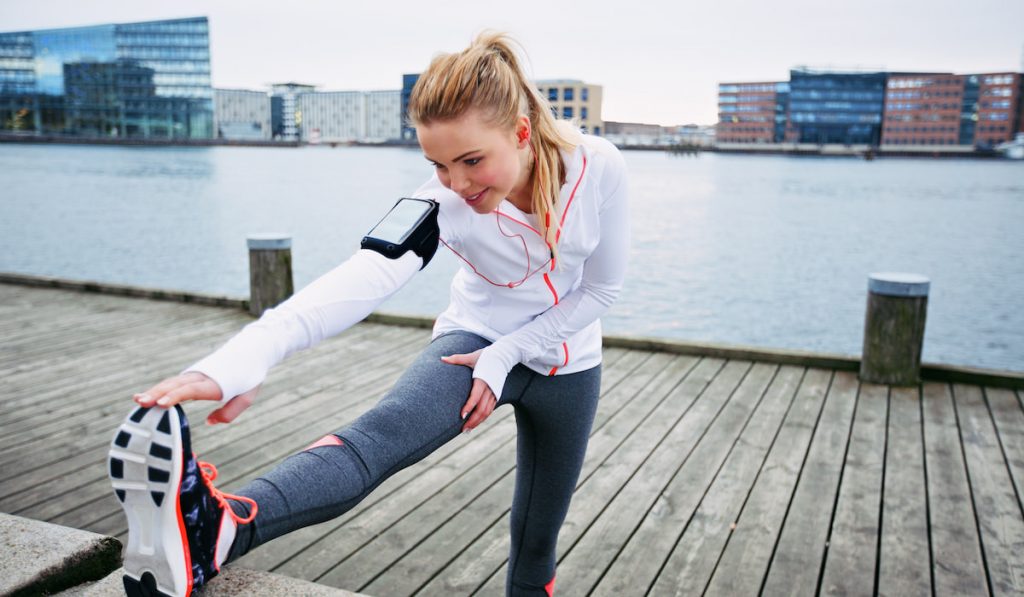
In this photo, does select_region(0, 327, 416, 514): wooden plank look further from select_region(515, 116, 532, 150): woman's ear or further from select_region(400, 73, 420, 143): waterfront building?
select_region(515, 116, 532, 150): woman's ear

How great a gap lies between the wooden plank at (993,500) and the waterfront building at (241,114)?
14345 centimetres

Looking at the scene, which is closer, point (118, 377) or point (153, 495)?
point (153, 495)

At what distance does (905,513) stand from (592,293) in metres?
2.26

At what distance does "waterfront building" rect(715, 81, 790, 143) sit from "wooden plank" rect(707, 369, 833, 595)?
486 ft

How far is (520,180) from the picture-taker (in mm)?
1699

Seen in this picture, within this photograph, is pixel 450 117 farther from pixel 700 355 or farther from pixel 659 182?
pixel 659 182

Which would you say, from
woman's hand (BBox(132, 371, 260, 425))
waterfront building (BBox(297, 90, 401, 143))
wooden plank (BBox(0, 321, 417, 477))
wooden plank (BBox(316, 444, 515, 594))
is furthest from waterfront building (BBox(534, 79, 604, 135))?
woman's hand (BBox(132, 371, 260, 425))

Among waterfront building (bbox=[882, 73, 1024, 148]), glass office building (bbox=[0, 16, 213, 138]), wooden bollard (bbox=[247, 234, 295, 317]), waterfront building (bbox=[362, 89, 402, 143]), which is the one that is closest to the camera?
wooden bollard (bbox=[247, 234, 295, 317])

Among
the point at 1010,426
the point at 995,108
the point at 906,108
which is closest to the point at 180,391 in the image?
the point at 1010,426

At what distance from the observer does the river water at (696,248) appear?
1745 cm

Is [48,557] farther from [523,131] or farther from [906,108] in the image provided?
[906,108]

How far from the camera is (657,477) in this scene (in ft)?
12.0

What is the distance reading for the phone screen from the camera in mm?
1554

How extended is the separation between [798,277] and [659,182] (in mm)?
49066
